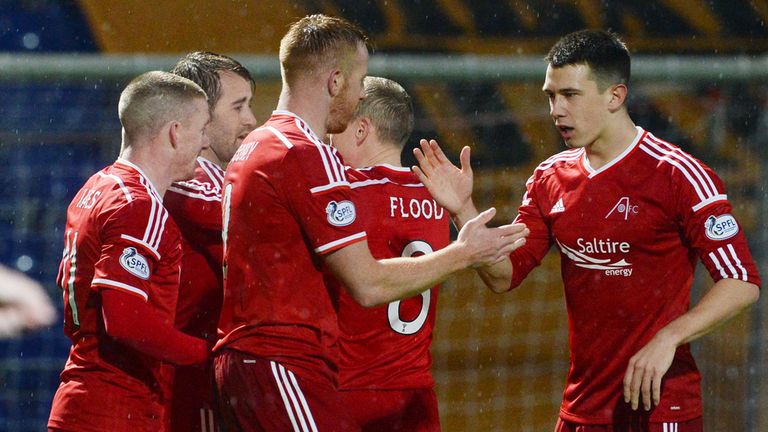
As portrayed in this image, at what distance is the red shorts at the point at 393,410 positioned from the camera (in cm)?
385

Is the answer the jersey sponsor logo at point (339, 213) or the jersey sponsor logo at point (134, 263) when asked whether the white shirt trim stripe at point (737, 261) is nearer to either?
the jersey sponsor logo at point (339, 213)

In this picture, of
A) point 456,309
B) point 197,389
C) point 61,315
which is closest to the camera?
point 197,389

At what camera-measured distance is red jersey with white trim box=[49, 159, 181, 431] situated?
3.33 meters

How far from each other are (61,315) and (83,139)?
4.08ft

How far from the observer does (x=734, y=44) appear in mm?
8852

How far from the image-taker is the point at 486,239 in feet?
10.6

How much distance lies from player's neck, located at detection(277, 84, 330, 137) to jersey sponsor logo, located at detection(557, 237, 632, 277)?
1058 millimetres

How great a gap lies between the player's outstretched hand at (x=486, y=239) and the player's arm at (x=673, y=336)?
55cm

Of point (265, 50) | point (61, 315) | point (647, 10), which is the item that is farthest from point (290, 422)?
point (647, 10)

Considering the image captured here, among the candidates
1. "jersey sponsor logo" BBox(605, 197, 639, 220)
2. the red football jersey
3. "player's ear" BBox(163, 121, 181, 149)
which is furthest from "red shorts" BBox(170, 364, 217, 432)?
"jersey sponsor logo" BBox(605, 197, 639, 220)

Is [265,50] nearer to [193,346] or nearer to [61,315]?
[61,315]

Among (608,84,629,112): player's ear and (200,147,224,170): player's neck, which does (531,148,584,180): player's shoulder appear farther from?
(200,147,224,170): player's neck

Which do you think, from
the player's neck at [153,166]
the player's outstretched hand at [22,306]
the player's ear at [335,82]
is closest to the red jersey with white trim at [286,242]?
the player's ear at [335,82]

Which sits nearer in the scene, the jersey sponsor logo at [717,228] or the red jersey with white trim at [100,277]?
the red jersey with white trim at [100,277]
